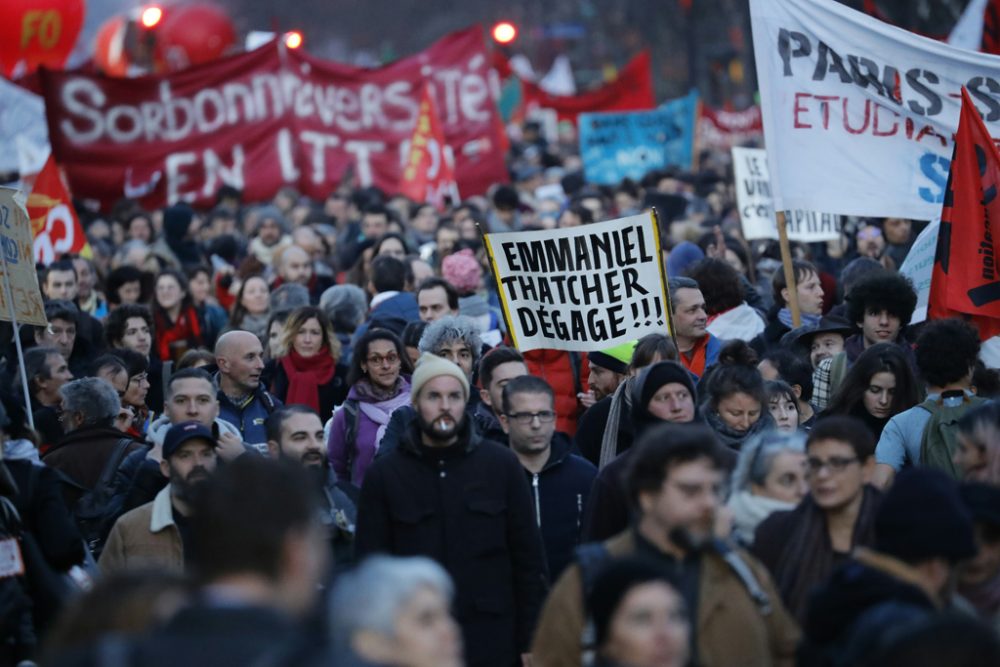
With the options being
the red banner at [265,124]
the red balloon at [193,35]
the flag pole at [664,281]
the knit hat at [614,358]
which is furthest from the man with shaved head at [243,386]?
the red balloon at [193,35]

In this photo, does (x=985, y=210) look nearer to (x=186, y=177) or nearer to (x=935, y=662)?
(x=935, y=662)

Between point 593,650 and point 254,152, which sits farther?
point 254,152

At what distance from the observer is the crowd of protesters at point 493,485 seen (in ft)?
13.1

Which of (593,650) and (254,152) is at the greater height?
(254,152)

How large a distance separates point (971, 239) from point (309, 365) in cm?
354

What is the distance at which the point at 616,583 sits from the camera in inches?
179

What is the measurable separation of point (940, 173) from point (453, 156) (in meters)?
11.5

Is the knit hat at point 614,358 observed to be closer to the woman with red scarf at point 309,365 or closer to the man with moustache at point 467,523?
the woman with red scarf at point 309,365

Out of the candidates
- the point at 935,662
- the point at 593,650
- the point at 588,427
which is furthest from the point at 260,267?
the point at 935,662

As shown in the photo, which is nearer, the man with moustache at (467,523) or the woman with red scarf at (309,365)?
the man with moustache at (467,523)

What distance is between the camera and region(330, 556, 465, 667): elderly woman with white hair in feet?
13.9

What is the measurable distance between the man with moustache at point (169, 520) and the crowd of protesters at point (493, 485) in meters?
0.01

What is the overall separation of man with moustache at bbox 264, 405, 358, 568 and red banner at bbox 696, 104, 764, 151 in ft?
73.1

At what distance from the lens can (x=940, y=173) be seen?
981 cm
